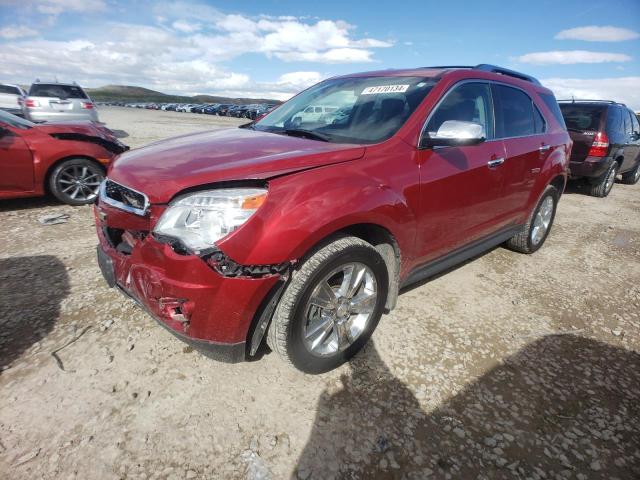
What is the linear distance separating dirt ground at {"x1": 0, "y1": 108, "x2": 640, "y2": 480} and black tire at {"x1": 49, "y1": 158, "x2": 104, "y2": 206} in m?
1.98

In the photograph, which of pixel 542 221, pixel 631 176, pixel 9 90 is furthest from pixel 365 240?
pixel 9 90

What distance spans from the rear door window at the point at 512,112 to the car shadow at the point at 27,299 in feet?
12.1

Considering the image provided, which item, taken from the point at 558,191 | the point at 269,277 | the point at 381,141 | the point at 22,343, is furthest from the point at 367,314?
the point at 558,191

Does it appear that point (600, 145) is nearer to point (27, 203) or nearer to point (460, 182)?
point (460, 182)

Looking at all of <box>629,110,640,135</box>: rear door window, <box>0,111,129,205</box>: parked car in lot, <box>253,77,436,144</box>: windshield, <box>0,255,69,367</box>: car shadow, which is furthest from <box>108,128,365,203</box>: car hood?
<box>629,110,640,135</box>: rear door window

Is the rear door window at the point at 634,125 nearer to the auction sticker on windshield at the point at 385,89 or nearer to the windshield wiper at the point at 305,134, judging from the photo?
the auction sticker on windshield at the point at 385,89

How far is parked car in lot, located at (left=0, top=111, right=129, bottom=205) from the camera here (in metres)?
4.50

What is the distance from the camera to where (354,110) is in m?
2.71

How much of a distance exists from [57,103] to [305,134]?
35.4 ft

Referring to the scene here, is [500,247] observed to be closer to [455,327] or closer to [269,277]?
[455,327]

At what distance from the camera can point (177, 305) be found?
1.77 metres

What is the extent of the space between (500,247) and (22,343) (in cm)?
458

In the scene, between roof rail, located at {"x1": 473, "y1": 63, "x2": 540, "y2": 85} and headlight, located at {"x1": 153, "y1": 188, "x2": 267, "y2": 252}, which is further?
roof rail, located at {"x1": 473, "y1": 63, "x2": 540, "y2": 85}

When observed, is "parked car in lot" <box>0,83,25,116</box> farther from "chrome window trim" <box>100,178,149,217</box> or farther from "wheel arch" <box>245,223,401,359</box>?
"wheel arch" <box>245,223,401,359</box>
